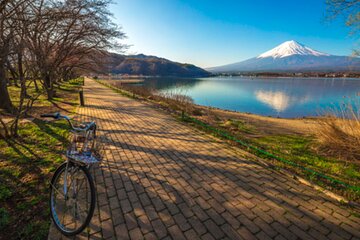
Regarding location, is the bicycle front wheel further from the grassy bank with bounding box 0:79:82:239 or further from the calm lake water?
the calm lake water

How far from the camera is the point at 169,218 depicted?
7.90ft

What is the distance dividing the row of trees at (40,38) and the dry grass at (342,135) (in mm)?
8968

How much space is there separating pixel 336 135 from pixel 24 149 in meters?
9.14

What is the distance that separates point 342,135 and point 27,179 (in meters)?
8.31

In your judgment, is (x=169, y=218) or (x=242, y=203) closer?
(x=169, y=218)

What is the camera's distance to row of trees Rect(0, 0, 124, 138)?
4273mm

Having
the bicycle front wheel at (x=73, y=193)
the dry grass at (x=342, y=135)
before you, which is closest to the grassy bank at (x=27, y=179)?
the bicycle front wheel at (x=73, y=193)

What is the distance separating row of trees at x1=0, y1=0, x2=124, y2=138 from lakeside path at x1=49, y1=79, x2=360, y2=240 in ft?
12.1

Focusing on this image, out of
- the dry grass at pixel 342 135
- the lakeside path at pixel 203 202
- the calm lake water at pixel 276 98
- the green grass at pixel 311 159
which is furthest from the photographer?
the calm lake water at pixel 276 98

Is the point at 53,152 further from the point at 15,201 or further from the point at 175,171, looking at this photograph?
the point at 175,171

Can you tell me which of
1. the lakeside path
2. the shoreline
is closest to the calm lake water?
the shoreline

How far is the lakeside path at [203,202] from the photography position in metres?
2.23

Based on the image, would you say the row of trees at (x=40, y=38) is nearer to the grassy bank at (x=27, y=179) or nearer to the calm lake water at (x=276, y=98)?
the grassy bank at (x=27, y=179)

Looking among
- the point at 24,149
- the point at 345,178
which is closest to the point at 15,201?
the point at 24,149
